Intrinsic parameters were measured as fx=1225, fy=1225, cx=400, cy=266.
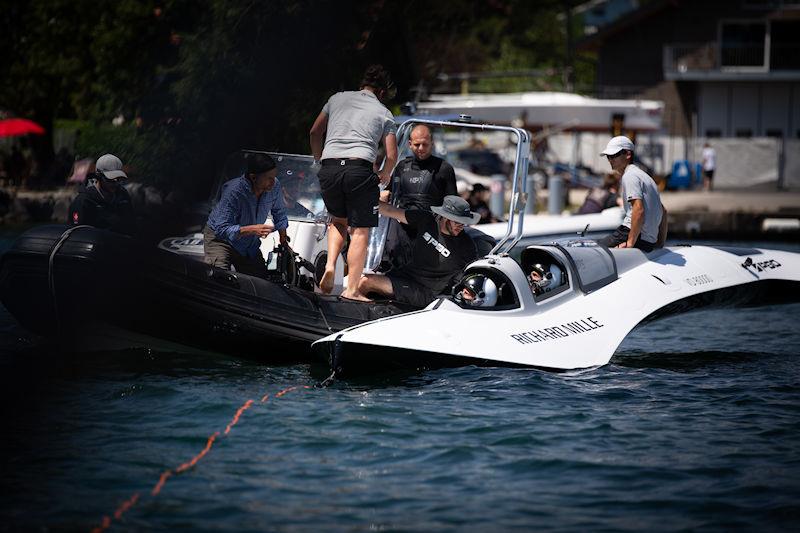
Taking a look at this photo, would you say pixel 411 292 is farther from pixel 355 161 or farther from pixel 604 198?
pixel 604 198

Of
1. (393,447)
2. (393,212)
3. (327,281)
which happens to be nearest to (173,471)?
(393,447)

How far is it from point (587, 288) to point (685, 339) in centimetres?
332

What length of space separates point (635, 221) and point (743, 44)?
38586 mm

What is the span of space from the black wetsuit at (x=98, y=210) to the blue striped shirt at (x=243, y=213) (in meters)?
0.85

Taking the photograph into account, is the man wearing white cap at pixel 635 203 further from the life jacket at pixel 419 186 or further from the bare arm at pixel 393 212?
the bare arm at pixel 393 212

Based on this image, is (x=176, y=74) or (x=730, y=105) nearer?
(x=176, y=74)

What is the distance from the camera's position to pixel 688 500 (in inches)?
272

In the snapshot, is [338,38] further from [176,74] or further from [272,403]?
[272,403]

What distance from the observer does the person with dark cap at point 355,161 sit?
33.1 feet

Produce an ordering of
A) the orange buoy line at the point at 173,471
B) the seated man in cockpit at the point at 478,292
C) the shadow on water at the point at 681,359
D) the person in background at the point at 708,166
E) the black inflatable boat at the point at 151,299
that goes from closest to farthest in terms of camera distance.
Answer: the orange buoy line at the point at 173,471
the black inflatable boat at the point at 151,299
the seated man in cockpit at the point at 478,292
the shadow on water at the point at 681,359
the person in background at the point at 708,166

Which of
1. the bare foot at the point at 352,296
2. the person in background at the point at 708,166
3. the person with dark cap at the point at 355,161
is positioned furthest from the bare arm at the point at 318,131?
the person in background at the point at 708,166

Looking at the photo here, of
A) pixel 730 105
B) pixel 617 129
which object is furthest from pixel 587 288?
pixel 730 105

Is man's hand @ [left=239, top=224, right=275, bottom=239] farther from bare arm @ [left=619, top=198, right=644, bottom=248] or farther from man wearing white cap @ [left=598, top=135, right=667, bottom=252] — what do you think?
bare arm @ [left=619, top=198, right=644, bottom=248]

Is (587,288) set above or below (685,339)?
above
